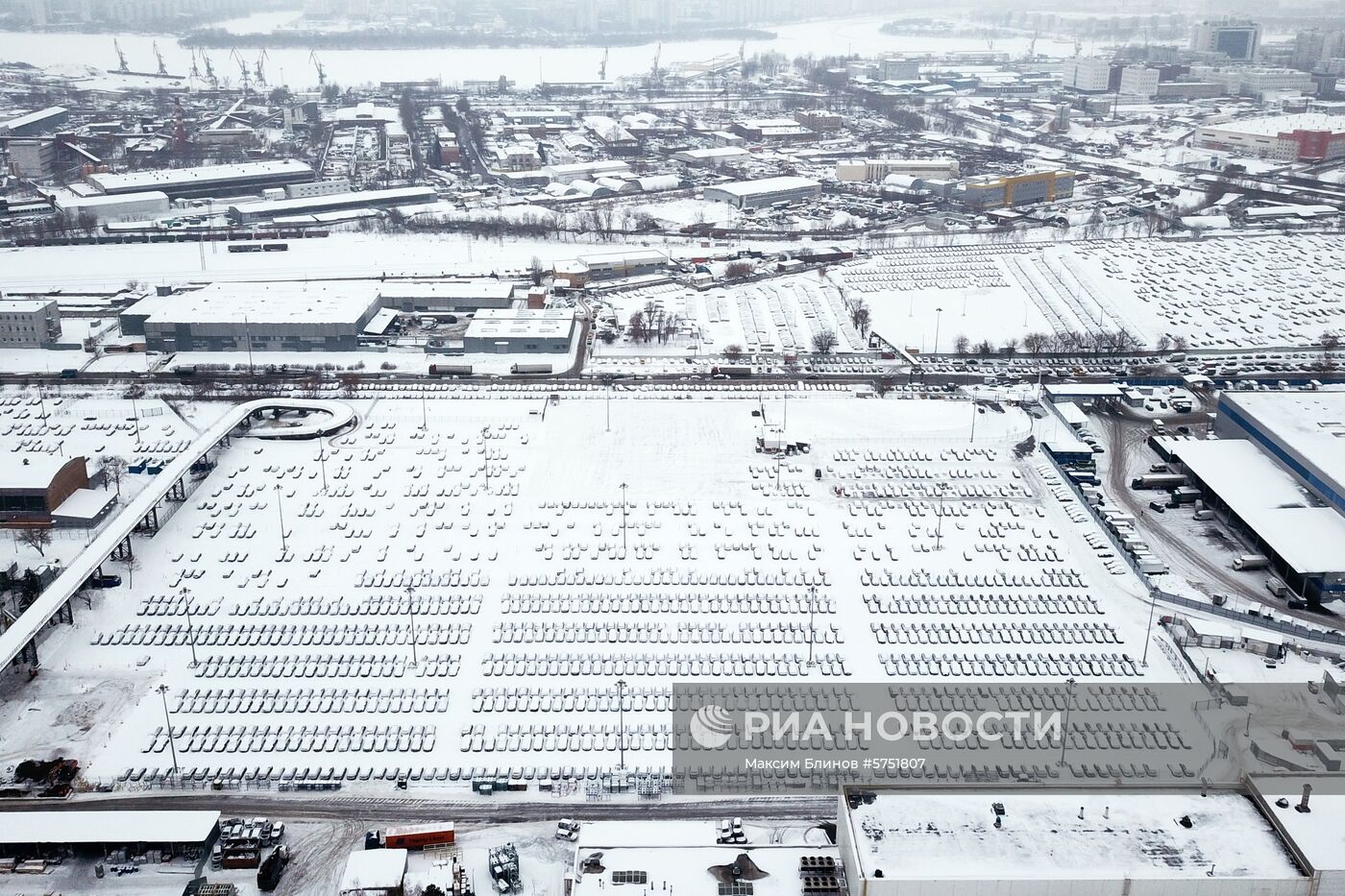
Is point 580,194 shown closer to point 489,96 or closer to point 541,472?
point 541,472

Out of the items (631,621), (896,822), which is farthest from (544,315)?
(896,822)

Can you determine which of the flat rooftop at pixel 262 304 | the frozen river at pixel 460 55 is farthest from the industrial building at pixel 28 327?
the frozen river at pixel 460 55

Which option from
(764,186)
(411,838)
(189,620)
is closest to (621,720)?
(411,838)

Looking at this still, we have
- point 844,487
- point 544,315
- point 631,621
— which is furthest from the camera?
point 544,315

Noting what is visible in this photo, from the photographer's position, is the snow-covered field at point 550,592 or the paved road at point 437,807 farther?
the snow-covered field at point 550,592

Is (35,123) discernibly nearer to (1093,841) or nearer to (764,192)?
(764,192)

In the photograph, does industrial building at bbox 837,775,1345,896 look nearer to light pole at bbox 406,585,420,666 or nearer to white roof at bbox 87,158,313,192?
light pole at bbox 406,585,420,666

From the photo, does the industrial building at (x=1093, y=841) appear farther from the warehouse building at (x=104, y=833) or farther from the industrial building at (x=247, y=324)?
the industrial building at (x=247, y=324)
